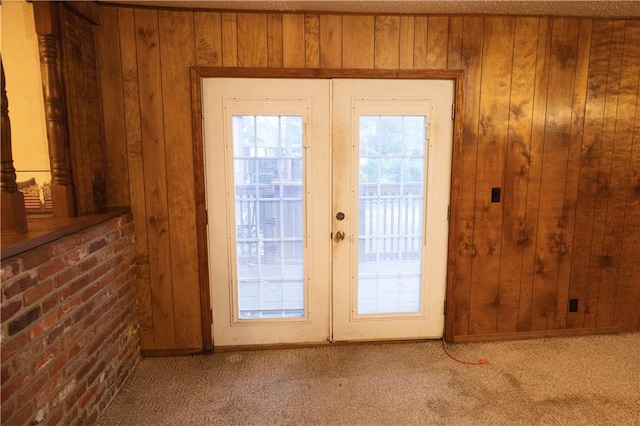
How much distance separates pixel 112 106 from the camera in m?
2.18

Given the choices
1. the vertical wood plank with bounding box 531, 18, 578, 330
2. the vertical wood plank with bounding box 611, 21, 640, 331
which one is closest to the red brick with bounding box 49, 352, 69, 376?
the vertical wood plank with bounding box 531, 18, 578, 330

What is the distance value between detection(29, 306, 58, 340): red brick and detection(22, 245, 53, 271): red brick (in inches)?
9.1

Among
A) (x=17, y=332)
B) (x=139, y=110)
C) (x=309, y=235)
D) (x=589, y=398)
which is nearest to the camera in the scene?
(x=17, y=332)

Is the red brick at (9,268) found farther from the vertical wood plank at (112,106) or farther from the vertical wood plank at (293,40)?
the vertical wood plank at (293,40)

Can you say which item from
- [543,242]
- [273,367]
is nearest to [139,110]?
[273,367]

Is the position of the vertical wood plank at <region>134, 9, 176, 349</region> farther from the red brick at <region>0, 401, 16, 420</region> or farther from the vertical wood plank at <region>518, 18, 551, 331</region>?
the vertical wood plank at <region>518, 18, 551, 331</region>

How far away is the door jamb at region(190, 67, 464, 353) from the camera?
2.21 metres

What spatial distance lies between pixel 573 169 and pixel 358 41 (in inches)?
68.0

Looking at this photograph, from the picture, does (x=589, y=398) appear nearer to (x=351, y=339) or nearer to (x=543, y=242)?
(x=543, y=242)

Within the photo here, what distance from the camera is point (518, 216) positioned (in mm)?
2465

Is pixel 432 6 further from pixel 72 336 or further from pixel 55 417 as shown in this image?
pixel 55 417

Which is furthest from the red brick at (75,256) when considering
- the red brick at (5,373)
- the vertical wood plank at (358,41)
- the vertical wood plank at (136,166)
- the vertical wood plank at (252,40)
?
the vertical wood plank at (358,41)

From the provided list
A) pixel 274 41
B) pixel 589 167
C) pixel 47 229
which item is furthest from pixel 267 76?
pixel 589 167

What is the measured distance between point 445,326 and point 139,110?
2.54m
